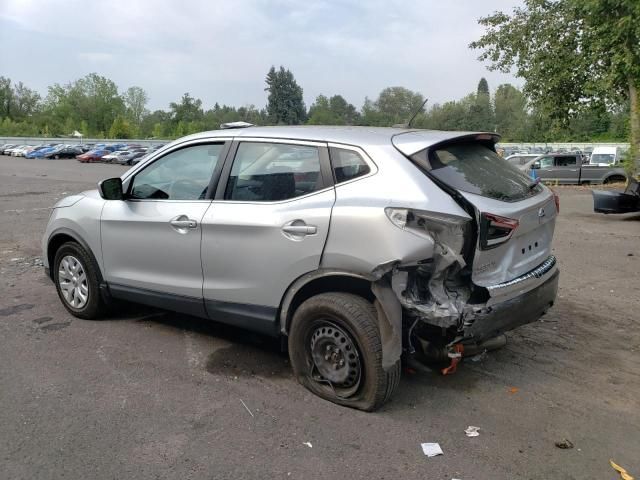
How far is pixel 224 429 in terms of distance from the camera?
339 cm

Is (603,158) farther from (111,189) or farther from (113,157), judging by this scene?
(113,157)

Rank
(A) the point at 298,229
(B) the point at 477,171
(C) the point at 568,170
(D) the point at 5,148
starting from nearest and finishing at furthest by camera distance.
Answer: (A) the point at 298,229
(B) the point at 477,171
(C) the point at 568,170
(D) the point at 5,148

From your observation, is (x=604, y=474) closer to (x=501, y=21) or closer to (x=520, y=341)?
(x=520, y=341)

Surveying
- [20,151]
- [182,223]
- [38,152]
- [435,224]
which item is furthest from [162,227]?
[20,151]

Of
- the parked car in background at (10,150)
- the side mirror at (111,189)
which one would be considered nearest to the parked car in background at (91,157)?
the parked car in background at (10,150)

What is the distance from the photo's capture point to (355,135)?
3.93m

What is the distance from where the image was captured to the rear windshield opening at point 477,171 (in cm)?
359

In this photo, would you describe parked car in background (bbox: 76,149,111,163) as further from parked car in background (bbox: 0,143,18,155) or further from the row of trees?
the row of trees

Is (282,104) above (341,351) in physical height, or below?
above

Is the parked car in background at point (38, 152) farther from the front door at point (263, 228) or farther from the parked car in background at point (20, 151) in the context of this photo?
the front door at point (263, 228)

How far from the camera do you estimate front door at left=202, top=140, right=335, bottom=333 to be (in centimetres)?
369

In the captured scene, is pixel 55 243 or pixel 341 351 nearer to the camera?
pixel 341 351

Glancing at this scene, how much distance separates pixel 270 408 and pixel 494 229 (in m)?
1.84

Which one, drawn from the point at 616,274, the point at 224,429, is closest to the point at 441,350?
the point at 224,429
